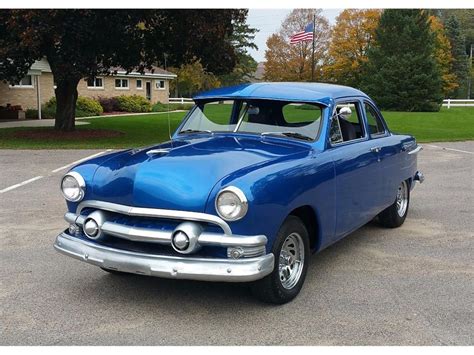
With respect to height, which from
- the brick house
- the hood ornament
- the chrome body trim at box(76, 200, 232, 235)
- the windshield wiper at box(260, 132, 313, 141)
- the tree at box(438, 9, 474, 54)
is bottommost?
the chrome body trim at box(76, 200, 232, 235)

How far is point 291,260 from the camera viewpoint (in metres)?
4.45

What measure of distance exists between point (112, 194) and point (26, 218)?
3666mm

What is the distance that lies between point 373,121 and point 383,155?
20.5 inches

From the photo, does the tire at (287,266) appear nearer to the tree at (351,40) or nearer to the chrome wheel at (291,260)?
the chrome wheel at (291,260)

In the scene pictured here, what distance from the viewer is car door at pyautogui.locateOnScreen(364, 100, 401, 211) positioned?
19.2ft

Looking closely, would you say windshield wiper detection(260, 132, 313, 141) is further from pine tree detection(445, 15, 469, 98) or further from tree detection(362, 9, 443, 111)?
pine tree detection(445, 15, 469, 98)

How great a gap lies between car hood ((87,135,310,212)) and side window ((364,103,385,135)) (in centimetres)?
165

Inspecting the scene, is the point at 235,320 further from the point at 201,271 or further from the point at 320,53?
the point at 320,53

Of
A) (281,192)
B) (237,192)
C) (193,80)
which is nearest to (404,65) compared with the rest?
(193,80)

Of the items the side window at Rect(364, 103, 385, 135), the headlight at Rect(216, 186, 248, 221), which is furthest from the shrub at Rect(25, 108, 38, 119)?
the headlight at Rect(216, 186, 248, 221)

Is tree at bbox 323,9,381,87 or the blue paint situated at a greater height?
tree at bbox 323,9,381,87

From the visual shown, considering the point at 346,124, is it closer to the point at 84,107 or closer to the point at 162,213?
the point at 162,213

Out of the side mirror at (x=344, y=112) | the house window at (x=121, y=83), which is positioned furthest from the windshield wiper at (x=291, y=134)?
the house window at (x=121, y=83)

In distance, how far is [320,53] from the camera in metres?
60.5
